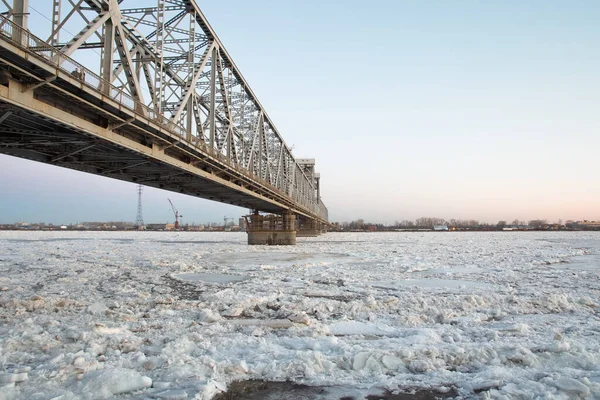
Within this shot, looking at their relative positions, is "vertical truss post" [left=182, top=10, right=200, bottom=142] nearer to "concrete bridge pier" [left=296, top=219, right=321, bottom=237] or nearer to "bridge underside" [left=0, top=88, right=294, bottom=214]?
"bridge underside" [left=0, top=88, right=294, bottom=214]

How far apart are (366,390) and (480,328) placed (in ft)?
13.4

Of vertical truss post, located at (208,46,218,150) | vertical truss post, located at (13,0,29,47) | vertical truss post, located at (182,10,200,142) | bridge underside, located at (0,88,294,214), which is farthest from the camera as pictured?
vertical truss post, located at (208,46,218,150)

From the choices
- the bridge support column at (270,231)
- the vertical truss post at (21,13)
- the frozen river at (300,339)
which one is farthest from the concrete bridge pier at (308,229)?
the vertical truss post at (21,13)

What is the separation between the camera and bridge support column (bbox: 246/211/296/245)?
52.8 meters

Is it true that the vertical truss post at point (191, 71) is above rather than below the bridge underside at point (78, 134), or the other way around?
above

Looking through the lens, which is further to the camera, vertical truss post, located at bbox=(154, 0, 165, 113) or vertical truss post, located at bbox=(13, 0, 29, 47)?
vertical truss post, located at bbox=(154, 0, 165, 113)

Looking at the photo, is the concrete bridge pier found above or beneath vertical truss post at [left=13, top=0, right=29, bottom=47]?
beneath

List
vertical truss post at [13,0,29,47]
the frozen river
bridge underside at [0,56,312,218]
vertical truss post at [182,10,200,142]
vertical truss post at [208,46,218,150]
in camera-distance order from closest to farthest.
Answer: the frozen river, vertical truss post at [13,0,29,47], bridge underside at [0,56,312,218], vertical truss post at [182,10,200,142], vertical truss post at [208,46,218,150]

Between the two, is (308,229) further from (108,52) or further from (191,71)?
(108,52)

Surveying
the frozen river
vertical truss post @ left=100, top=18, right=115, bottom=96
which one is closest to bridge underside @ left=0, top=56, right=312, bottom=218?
vertical truss post @ left=100, top=18, right=115, bottom=96

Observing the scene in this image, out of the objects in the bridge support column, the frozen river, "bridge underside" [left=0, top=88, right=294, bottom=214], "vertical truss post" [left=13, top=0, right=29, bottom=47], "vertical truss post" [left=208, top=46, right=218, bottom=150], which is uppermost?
"vertical truss post" [left=208, top=46, right=218, bottom=150]

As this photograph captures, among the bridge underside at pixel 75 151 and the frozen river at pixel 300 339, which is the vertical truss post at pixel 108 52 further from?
the frozen river at pixel 300 339

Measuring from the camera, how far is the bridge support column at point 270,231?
2079 inches

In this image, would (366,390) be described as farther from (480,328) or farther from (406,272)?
(406,272)
